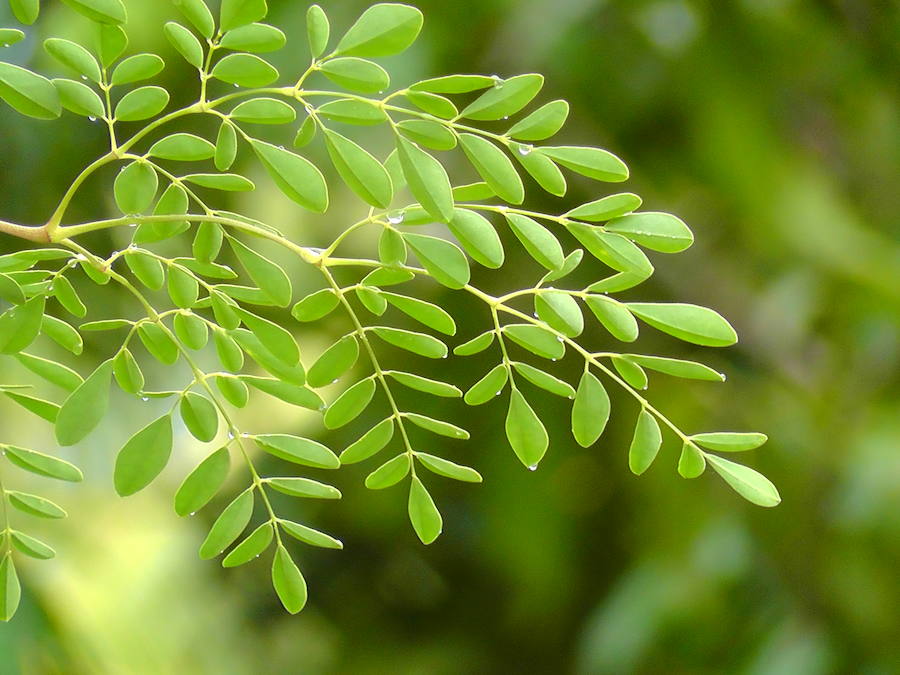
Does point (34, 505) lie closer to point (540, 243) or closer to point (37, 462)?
point (37, 462)

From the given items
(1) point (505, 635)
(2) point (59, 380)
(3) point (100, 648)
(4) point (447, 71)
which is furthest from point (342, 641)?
A: (2) point (59, 380)

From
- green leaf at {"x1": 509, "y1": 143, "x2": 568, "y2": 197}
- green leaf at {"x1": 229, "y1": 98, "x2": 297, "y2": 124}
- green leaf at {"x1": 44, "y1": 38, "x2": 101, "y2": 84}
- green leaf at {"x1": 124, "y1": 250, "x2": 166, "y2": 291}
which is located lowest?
green leaf at {"x1": 124, "y1": 250, "x2": 166, "y2": 291}

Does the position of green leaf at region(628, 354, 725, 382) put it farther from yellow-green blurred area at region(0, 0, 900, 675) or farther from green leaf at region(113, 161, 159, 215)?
yellow-green blurred area at region(0, 0, 900, 675)

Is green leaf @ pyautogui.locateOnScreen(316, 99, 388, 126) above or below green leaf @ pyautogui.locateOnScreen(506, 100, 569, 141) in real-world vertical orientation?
below

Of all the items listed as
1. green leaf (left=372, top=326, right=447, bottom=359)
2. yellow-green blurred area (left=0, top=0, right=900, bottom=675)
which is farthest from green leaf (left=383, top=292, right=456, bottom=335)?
yellow-green blurred area (left=0, top=0, right=900, bottom=675)

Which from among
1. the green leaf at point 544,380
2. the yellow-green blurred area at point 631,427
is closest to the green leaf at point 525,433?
the green leaf at point 544,380
